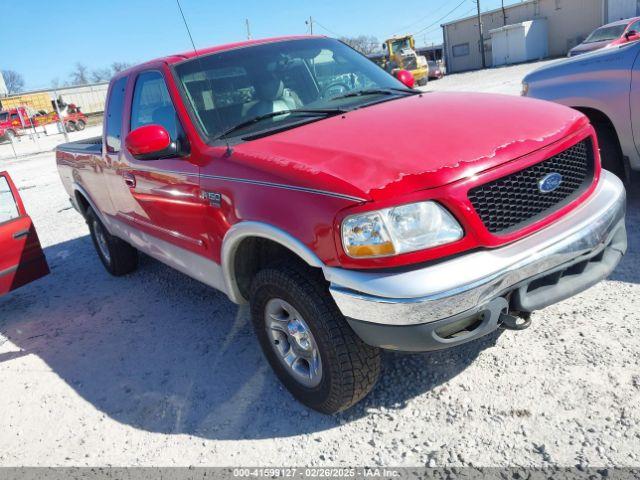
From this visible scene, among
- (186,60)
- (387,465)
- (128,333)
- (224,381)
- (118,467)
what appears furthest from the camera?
(128,333)

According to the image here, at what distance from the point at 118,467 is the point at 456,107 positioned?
103 inches

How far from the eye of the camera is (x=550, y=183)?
2.39 meters

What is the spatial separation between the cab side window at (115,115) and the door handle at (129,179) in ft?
0.87

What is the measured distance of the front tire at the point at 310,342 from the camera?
2367 mm

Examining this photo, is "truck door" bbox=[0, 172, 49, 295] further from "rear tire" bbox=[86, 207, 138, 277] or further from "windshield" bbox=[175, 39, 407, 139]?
"windshield" bbox=[175, 39, 407, 139]

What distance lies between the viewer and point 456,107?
2842mm

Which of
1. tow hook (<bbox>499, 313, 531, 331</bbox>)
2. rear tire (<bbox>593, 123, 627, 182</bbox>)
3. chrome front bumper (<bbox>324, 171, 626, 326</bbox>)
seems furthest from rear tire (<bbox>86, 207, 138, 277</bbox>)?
rear tire (<bbox>593, 123, 627, 182</bbox>)

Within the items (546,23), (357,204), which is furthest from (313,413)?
(546,23)

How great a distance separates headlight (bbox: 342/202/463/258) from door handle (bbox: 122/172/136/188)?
225 cm

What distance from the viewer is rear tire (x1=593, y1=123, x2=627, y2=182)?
4.36 meters

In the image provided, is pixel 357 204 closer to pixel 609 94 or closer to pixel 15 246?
pixel 609 94

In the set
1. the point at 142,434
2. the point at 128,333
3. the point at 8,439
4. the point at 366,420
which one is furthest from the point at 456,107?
the point at 8,439

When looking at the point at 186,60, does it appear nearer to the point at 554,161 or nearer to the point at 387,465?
the point at 554,161

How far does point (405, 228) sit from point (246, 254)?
1.12 metres
